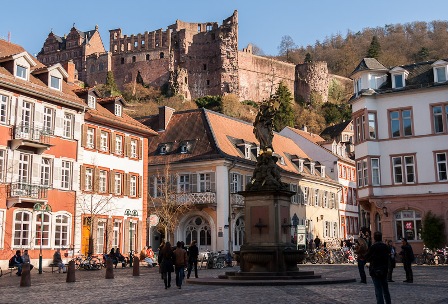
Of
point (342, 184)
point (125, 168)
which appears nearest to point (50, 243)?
point (125, 168)

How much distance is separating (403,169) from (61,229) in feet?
70.0

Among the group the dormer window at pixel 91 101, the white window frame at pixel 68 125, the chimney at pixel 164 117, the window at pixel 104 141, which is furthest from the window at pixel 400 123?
the white window frame at pixel 68 125

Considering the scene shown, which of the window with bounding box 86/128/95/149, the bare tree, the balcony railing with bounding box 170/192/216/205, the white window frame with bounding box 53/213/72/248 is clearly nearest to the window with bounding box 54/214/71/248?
the white window frame with bounding box 53/213/72/248

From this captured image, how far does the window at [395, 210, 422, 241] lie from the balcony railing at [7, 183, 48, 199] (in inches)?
847

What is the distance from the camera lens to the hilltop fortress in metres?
109

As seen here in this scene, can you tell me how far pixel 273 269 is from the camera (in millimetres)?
19250

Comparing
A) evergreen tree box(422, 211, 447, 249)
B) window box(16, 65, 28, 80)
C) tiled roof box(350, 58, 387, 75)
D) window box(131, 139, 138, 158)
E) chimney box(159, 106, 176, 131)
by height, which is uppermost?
tiled roof box(350, 58, 387, 75)

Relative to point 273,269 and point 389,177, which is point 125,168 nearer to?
point 389,177

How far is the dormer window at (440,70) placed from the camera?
38184 mm

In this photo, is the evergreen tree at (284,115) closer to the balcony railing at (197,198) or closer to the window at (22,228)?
the balcony railing at (197,198)

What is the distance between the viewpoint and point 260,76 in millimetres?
113312

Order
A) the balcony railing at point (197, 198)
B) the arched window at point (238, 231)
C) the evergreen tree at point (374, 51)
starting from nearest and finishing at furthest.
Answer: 1. the balcony railing at point (197, 198)
2. the arched window at point (238, 231)
3. the evergreen tree at point (374, 51)

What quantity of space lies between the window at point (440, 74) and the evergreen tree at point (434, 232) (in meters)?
8.86

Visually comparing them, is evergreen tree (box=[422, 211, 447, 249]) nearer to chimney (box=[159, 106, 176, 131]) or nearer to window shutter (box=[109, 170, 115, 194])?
window shutter (box=[109, 170, 115, 194])
